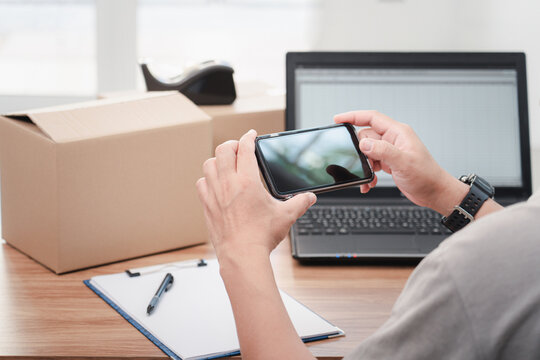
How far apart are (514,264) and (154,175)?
2.31ft

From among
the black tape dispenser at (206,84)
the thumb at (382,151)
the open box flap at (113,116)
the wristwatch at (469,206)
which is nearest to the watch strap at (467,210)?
the wristwatch at (469,206)

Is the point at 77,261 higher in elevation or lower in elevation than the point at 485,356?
lower

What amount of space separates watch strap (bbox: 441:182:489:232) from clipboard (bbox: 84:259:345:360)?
23 cm

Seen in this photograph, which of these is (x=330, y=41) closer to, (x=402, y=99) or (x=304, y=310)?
(x=402, y=99)

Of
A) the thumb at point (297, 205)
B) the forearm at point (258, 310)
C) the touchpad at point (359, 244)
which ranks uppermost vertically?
the thumb at point (297, 205)

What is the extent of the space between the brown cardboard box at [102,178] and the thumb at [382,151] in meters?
0.33

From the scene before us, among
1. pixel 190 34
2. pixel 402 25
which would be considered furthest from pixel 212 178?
pixel 190 34

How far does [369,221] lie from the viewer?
1127 millimetres

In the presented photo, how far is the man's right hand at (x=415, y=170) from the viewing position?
90cm

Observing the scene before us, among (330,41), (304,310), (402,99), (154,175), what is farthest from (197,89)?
(330,41)

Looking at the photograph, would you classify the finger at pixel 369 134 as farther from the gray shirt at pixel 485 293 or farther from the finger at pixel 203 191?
the gray shirt at pixel 485 293

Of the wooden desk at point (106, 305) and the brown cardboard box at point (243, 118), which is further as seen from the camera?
the brown cardboard box at point (243, 118)

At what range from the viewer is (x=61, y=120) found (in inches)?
39.5

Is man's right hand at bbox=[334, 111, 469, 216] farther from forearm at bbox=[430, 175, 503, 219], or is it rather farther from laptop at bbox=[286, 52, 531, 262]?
laptop at bbox=[286, 52, 531, 262]
